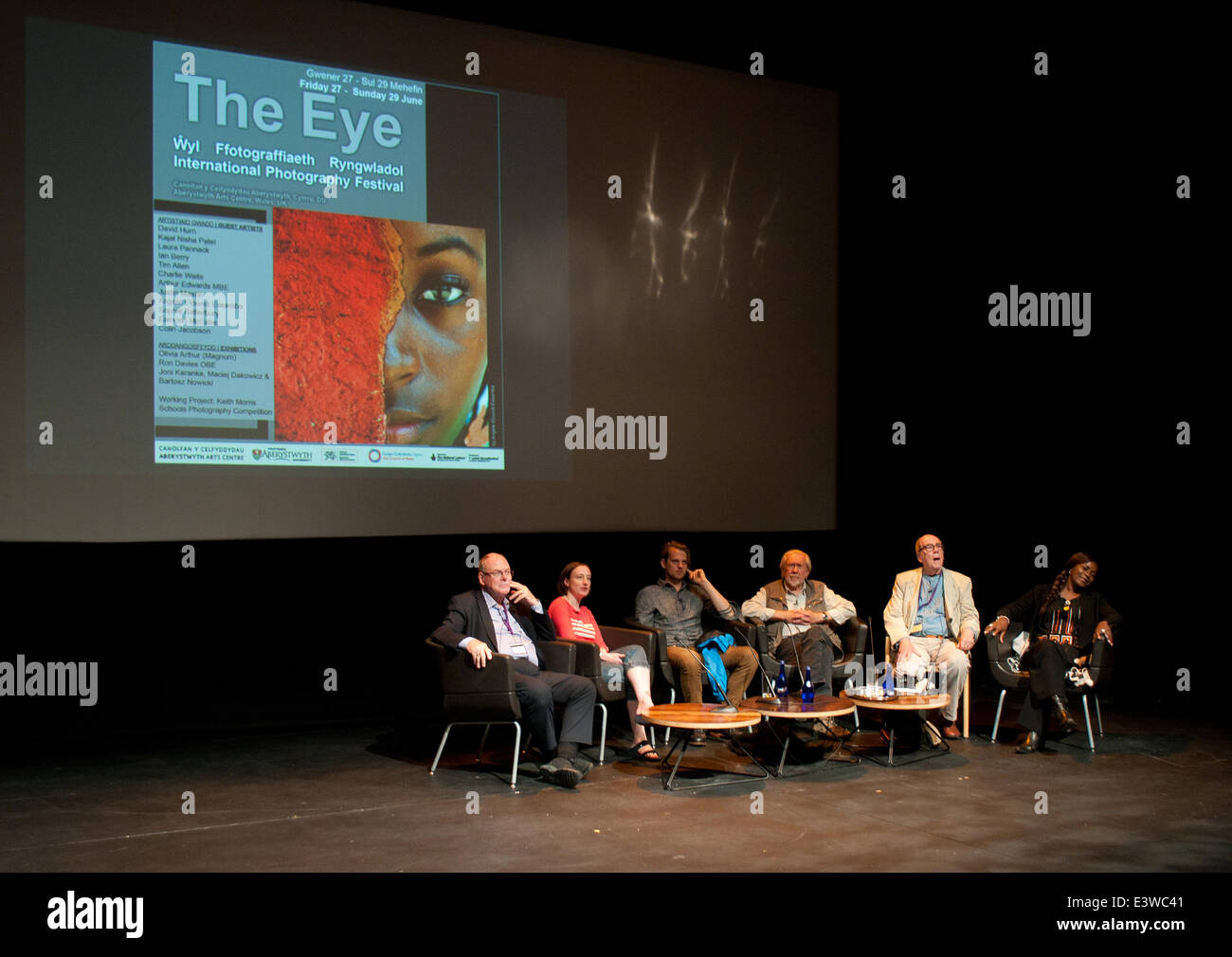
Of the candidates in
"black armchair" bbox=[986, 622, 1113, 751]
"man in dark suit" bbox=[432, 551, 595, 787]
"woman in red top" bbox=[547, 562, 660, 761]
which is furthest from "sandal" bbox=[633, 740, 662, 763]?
"black armchair" bbox=[986, 622, 1113, 751]

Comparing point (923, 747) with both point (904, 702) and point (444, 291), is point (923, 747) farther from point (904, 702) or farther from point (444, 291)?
point (444, 291)

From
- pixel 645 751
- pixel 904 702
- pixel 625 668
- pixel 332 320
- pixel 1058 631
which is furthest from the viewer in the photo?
pixel 1058 631

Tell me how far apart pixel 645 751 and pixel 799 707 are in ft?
2.56

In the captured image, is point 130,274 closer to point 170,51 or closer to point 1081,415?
Result: point 170,51

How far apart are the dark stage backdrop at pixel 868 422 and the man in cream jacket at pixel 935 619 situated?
1040mm

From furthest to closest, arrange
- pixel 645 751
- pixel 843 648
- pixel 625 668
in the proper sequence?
pixel 843 648
pixel 625 668
pixel 645 751

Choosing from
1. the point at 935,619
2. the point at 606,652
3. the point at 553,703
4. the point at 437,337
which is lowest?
the point at 553,703

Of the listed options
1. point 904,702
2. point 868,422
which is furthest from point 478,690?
point 868,422

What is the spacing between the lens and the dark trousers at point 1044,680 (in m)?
5.32

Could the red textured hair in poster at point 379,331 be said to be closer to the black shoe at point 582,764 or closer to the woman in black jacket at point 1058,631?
the black shoe at point 582,764

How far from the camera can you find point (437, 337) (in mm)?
5738

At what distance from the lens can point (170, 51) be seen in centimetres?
513

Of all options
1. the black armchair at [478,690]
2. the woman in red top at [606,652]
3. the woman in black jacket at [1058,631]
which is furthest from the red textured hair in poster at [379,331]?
the woman in black jacket at [1058,631]

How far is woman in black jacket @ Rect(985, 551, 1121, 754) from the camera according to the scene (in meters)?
5.34
